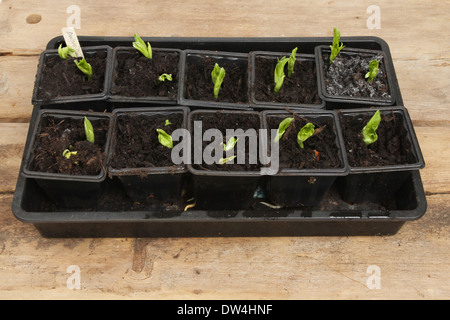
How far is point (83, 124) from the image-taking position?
1.37 metres

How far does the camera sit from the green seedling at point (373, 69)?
1447 mm

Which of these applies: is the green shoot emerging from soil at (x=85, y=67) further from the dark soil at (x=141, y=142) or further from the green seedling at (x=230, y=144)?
the green seedling at (x=230, y=144)

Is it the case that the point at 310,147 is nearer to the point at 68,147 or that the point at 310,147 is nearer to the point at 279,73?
the point at 279,73

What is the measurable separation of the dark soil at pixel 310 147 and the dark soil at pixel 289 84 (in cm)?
9

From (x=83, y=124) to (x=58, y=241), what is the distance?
12.8 inches

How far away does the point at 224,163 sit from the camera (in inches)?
50.1

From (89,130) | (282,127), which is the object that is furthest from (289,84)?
(89,130)

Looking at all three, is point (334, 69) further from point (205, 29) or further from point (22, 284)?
point (22, 284)

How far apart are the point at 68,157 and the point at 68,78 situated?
0.98 feet

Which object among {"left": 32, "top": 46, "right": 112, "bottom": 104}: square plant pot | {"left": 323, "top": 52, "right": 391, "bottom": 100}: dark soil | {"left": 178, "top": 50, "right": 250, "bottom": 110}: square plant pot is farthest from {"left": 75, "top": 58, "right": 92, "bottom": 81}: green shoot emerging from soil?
{"left": 323, "top": 52, "right": 391, "bottom": 100}: dark soil

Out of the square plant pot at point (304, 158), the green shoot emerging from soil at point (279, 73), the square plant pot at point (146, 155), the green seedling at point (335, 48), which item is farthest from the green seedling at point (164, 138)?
the green seedling at point (335, 48)

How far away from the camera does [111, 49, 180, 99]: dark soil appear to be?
1440mm

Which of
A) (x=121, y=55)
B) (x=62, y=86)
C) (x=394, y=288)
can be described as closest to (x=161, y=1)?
(x=121, y=55)

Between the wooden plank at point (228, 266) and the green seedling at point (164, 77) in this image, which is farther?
the green seedling at point (164, 77)
